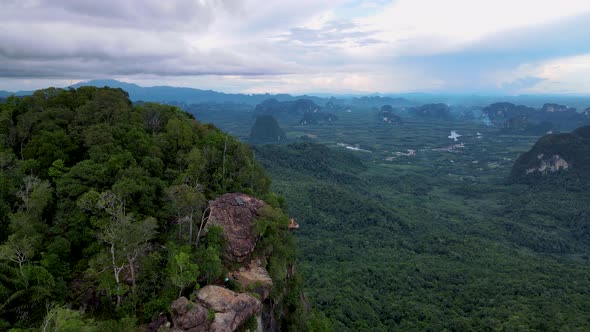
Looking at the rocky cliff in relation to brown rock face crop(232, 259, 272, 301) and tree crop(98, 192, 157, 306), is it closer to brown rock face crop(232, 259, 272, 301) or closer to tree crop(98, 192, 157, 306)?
brown rock face crop(232, 259, 272, 301)

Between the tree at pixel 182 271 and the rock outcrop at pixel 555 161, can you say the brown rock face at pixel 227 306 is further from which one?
the rock outcrop at pixel 555 161

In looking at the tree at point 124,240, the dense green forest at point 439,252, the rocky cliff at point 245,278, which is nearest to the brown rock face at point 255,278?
the rocky cliff at point 245,278

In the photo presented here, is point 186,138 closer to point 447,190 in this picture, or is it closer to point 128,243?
point 128,243

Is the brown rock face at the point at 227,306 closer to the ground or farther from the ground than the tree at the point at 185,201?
closer to the ground

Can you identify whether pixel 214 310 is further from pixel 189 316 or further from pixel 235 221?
pixel 235 221

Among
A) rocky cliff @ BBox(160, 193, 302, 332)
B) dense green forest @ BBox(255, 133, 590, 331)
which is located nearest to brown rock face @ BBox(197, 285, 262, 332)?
rocky cliff @ BBox(160, 193, 302, 332)
